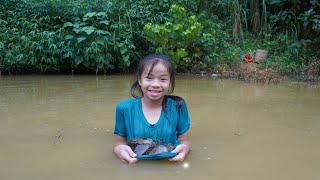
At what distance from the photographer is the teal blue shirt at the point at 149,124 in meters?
3.11

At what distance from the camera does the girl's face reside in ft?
9.84

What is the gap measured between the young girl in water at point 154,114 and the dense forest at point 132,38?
182 inches

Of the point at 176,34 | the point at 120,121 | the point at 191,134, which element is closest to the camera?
the point at 120,121

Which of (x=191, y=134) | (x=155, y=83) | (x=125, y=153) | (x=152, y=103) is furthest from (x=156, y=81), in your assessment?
(x=191, y=134)

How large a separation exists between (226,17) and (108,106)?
641cm

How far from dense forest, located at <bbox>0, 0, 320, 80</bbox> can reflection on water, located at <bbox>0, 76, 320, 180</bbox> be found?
1.70 metres

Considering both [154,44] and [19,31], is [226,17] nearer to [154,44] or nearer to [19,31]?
[154,44]

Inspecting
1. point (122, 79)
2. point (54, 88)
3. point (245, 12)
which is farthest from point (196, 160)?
point (245, 12)

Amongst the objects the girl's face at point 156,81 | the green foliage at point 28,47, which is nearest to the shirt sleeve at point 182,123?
the girl's face at point 156,81

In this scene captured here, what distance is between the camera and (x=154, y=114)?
3189 mm

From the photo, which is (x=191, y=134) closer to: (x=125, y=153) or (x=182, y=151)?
(x=182, y=151)

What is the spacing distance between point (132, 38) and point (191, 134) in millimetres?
5070

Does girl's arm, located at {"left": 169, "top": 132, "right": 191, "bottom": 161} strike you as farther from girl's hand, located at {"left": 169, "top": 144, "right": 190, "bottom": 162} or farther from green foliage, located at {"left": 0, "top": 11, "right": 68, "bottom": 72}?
green foliage, located at {"left": 0, "top": 11, "right": 68, "bottom": 72}

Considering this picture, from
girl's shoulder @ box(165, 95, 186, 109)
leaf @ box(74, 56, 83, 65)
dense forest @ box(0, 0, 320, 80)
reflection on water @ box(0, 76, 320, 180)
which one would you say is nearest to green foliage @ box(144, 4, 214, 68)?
dense forest @ box(0, 0, 320, 80)
